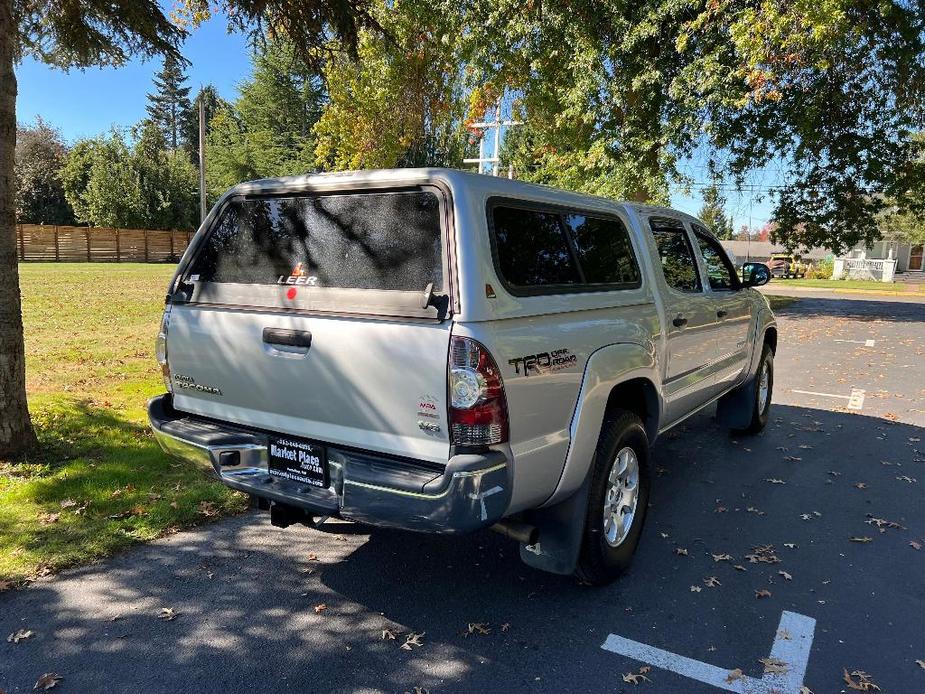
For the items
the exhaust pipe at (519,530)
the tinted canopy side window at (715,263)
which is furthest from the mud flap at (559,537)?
the tinted canopy side window at (715,263)

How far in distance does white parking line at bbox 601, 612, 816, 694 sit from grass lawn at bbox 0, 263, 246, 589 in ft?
9.18

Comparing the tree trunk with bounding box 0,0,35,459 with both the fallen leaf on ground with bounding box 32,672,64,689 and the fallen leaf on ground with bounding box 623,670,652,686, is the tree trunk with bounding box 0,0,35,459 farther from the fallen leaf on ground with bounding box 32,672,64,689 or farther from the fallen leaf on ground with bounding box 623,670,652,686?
the fallen leaf on ground with bounding box 623,670,652,686

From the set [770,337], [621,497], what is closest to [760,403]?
[770,337]

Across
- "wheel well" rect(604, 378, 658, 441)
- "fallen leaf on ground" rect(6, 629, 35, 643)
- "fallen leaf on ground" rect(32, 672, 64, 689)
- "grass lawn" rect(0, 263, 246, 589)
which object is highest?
"wheel well" rect(604, 378, 658, 441)

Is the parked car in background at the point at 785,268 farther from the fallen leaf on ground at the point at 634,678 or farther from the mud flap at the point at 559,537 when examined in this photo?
the fallen leaf on ground at the point at 634,678

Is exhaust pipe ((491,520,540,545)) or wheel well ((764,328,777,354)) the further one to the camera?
wheel well ((764,328,777,354))

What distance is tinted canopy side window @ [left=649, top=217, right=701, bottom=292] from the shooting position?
4418mm

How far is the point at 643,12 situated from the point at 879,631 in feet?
45.9

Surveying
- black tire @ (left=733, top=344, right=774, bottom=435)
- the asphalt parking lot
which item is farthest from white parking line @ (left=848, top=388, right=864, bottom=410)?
the asphalt parking lot

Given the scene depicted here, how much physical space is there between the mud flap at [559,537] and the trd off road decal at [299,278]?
1.55 metres

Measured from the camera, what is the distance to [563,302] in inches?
124

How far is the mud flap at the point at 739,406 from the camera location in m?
6.25

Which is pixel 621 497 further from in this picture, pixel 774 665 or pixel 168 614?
pixel 168 614

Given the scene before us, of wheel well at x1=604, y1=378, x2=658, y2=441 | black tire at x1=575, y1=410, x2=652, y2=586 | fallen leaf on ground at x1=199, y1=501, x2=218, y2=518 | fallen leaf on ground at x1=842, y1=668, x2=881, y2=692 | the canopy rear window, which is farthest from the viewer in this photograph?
fallen leaf on ground at x1=199, y1=501, x2=218, y2=518
